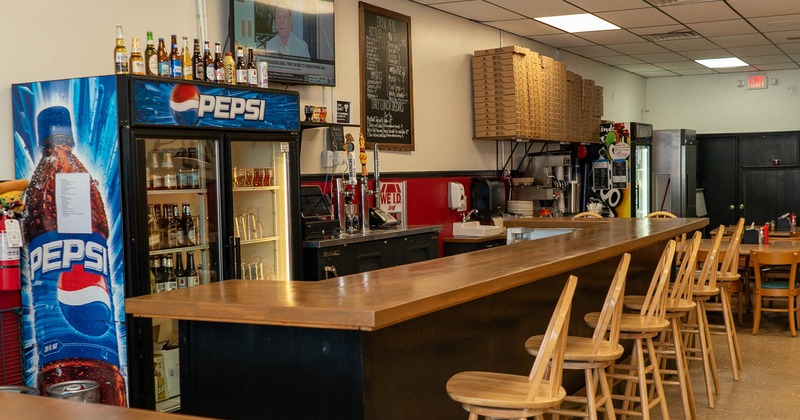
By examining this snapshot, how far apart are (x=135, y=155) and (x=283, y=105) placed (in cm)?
120

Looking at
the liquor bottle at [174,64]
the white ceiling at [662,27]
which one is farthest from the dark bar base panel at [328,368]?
the white ceiling at [662,27]

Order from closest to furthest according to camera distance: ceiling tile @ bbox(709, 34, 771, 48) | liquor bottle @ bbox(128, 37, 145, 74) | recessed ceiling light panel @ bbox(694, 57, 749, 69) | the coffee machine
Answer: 1. liquor bottle @ bbox(128, 37, 145, 74)
2. the coffee machine
3. ceiling tile @ bbox(709, 34, 771, 48)
4. recessed ceiling light panel @ bbox(694, 57, 749, 69)

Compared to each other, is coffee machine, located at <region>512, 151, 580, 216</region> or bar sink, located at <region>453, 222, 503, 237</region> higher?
coffee machine, located at <region>512, 151, 580, 216</region>

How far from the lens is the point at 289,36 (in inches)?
238

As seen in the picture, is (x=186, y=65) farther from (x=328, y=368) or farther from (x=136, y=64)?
(x=328, y=368)

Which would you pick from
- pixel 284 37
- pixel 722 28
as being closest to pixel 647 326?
pixel 284 37

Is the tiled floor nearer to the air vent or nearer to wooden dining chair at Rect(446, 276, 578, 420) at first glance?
wooden dining chair at Rect(446, 276, 578, 420)

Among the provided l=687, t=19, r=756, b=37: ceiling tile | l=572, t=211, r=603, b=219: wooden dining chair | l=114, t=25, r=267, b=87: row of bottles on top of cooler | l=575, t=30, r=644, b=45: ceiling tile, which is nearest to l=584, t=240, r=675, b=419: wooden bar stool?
l=114, t=25, r=267, b=87: row of bottles on top of cooler

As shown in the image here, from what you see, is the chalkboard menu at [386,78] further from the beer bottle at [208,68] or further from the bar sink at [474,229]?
the beer bottle at [208,68]

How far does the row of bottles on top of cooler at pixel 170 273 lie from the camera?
15.2ft

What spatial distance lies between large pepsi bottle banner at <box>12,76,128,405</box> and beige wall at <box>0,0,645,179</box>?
0.21 m

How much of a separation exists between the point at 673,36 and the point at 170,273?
23.6 feet

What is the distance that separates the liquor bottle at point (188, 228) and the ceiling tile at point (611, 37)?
20.0 ft

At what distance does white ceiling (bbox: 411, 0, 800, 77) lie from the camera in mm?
8008
